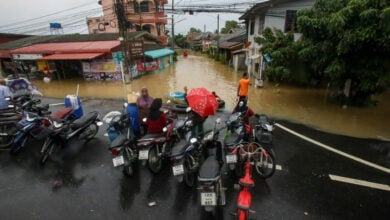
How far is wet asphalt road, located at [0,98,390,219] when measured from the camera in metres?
3.62

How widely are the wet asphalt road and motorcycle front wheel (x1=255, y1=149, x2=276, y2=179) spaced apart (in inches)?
6.6

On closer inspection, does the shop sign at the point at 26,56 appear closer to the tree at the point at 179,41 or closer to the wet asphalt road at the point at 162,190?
the wet asphalt road at the point at 162,190

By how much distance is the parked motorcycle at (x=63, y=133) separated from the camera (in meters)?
5.20

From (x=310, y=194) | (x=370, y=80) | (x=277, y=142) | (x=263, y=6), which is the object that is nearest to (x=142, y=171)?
(x=310, y=194)

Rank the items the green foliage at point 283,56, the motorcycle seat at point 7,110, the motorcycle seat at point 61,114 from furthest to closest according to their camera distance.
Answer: the green foliage at point 283,56 → the motorcycle seat at point 7,110 → the motorcycle seat at point 61,114

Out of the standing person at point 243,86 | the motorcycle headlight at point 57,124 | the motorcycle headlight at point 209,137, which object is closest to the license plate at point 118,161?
the motorcycle headlight at point 209,137

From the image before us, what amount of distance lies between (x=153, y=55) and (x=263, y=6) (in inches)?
420

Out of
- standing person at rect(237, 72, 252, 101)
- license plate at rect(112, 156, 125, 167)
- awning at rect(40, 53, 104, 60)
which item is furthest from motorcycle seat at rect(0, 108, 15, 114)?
awning at rect(40, 53, 104, 60)

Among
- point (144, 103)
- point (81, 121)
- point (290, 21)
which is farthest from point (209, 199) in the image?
point (290, 21)

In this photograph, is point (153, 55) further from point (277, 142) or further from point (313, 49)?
point (277, 142)

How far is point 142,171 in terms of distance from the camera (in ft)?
15.8

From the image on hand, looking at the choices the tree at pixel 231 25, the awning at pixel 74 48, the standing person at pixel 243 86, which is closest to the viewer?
the standing person at pixel 243 86

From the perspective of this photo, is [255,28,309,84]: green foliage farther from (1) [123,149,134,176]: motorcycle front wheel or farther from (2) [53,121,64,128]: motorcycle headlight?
(2) [53,121,64,128]: motorcycle headlight

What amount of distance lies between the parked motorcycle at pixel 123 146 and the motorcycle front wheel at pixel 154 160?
478 mm
